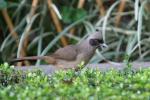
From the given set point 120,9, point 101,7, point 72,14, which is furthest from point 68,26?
point 120,9

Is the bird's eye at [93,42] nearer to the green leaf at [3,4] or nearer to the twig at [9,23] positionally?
the green leaf at [3,4]

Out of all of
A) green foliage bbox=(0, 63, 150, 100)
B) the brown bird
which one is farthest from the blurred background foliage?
green foliage bbox=(0, 63, 150, 100)

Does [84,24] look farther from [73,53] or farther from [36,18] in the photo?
[73,53]

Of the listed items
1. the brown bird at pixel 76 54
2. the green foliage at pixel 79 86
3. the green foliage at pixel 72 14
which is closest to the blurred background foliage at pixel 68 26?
the green foliage at pixel 72 14

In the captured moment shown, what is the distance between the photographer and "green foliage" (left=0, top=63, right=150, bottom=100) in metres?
3.10

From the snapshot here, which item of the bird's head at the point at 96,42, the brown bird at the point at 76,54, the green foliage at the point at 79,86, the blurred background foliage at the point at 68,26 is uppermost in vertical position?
the blurred background foliage at the point at 68,26

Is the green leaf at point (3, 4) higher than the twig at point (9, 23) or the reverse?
higher

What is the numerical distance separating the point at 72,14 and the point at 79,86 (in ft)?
13.3

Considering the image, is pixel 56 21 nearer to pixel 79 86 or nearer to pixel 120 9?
pixel 120 9

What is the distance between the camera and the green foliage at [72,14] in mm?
7305

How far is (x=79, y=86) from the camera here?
338 cm

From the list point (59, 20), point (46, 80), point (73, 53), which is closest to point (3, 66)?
point (46, 80)

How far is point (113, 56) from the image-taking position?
7.28m

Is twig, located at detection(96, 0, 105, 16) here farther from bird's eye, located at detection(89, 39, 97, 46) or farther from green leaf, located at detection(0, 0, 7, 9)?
bird's eye, located at detection(89, 39, 97, 46)
